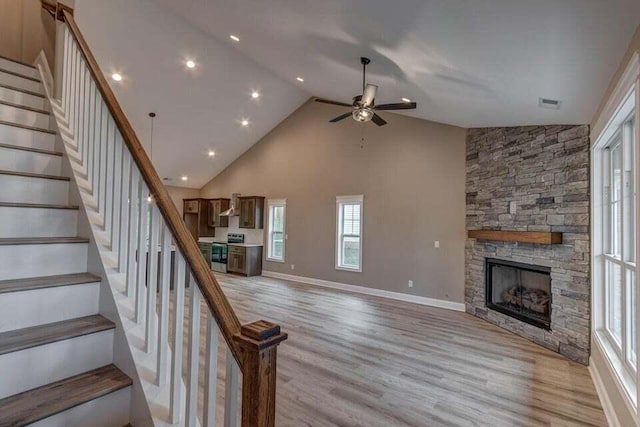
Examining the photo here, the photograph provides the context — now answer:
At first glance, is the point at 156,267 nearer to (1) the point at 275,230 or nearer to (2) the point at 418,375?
(2) the point at 418,375

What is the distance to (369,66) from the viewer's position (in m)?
4.11

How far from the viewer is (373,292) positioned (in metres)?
6.63

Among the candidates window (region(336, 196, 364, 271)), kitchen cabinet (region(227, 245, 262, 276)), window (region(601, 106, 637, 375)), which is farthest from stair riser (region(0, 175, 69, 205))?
kitchen cabinet (region(227, 245, 262, 276))

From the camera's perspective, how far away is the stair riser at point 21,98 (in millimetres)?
2633

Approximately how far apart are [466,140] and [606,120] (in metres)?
2.81

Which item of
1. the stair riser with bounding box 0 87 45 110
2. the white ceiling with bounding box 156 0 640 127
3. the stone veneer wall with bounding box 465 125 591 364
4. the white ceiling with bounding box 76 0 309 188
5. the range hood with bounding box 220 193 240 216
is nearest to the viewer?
the white ceiling with bounding box 156 0 640 127

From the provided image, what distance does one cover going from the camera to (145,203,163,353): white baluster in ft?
5.02

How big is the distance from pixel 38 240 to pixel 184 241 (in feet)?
3.44

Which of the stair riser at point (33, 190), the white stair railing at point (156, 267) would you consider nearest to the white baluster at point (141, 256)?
the white stair railing at point (156, 267)

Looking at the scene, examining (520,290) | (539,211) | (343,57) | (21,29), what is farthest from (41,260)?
(520,290)

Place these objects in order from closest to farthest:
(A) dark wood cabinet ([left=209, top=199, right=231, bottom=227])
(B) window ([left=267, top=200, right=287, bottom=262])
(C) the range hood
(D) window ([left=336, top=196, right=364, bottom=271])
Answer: (D) window ([left=336, top=196, right=364, bottom=271]) → (B) window ([left=267, top=200, right=287, bottom=262]) → (C) the range hood → (A) dark wood cabinet ([left=209, top=199, right=231, bottom=227])

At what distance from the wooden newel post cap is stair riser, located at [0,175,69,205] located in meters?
1.85

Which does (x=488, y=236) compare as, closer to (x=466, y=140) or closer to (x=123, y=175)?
(x=466, y=140)

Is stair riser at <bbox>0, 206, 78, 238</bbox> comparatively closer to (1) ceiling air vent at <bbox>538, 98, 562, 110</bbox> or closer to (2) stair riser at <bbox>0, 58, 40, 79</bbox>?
(2) stair riser at <bbox>0, 58, 40, 79</bbox>
